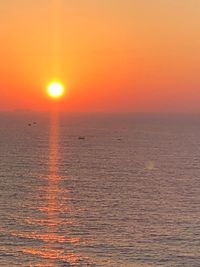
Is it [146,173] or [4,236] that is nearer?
[4,236]

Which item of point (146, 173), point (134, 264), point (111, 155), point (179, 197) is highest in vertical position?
point (111, 155)

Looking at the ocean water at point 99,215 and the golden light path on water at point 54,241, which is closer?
the golden light path on water at point 54,241

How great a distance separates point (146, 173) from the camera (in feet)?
486

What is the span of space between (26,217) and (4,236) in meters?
12.8

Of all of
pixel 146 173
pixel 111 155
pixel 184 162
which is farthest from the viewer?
pixel 111 155

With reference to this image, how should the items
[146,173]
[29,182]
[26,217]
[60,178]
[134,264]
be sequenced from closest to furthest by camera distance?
[134,264]
[26,217]
[29,182]
[60,178]
[146,173]

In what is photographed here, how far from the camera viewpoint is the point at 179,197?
10950 cm

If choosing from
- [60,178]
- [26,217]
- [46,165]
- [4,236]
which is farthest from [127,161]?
[4,236]

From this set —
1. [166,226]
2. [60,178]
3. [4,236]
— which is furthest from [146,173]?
[4,236]

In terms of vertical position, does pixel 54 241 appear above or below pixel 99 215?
below

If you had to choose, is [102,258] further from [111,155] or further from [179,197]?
[111,155]

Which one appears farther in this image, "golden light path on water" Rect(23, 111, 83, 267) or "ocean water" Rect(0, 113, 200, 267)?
"ocean water" Rect(0, 113, 200, 267)

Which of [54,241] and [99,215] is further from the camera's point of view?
[99,215]

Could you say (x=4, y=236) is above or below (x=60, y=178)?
below
